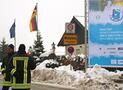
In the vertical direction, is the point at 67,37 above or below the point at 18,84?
above

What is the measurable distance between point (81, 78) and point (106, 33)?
8.34 metres

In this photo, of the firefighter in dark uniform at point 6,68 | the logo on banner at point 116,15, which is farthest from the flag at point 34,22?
the firefighter in dark uniform at point 6,68

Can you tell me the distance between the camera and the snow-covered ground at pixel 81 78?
2388 cm

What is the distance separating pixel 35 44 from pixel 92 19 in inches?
2539

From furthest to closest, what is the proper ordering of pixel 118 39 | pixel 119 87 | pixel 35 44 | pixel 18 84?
pixel 35 44
pixel 118 39
pixel 119 87
pixel 18 84

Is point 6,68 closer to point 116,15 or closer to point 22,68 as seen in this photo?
point 22,68

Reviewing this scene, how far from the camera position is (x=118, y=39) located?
112 feet

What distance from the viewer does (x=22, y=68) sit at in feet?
37.6

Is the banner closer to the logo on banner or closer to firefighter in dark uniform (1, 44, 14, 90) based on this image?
the logo on banner

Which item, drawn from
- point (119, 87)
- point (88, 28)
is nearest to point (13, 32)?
point (88, 28)

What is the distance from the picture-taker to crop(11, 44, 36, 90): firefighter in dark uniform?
1142 centimetres

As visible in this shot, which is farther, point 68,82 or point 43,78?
point 43,78

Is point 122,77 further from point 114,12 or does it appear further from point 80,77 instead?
point 114,12

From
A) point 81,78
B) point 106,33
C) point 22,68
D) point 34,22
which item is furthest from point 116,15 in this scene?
point 22,68
